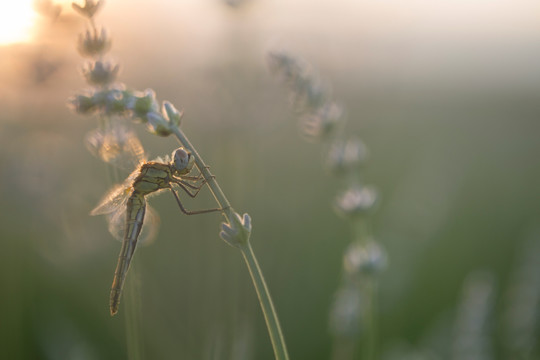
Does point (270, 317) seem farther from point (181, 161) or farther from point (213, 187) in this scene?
point (181, 161)

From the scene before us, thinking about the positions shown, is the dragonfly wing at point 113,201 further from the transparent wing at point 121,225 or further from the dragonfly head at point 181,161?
the dragonfly head at point 181,161

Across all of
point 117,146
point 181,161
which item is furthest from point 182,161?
point 117,146

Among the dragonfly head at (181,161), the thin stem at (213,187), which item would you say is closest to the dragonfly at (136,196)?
the dragonfly head at (181,161)

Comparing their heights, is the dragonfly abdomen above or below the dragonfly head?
below

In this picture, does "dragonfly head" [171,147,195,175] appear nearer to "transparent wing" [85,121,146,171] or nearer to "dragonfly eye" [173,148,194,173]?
"dragonfly eye" [173,148,194,173]

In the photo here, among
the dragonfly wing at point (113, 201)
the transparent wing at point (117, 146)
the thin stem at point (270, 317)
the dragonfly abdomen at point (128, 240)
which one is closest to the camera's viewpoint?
the thin stem at point (270, 317)

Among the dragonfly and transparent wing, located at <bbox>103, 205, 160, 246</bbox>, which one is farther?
transparent wing, located at <bbox>103, 205, 160, 246</bbox>

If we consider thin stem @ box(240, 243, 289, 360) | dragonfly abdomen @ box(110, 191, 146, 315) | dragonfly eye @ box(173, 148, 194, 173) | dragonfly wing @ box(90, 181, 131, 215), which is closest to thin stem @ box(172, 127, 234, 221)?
thin stem @ box(240, 243, 289, 360)

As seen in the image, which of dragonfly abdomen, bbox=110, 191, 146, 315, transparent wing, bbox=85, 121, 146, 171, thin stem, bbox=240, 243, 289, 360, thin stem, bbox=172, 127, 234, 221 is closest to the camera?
thin stem, bbox=240, 243, 289, 360

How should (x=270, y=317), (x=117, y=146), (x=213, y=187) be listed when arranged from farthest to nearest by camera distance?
(x=117, y=146) → (x=213, y=187) → (x=270, y=317)

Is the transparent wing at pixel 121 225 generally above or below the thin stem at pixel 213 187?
below
